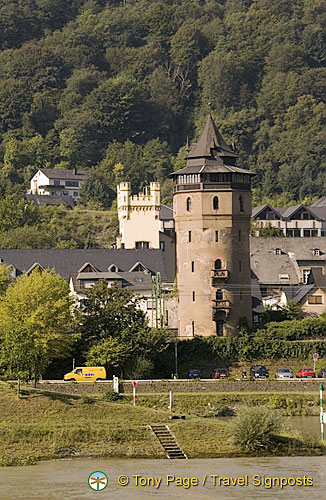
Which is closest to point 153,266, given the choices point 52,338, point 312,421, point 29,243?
point 29,243

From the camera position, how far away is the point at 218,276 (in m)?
90.6

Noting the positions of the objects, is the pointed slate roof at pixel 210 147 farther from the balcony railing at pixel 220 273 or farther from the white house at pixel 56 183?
the white house at pixel 56 183

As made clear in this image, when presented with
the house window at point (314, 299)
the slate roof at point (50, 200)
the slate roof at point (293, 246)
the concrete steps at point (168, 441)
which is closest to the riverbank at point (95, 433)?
the concrete steps at point (168, 441)

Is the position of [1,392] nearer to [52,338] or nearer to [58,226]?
[52,338]

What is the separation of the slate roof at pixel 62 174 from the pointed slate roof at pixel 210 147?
8017 cm

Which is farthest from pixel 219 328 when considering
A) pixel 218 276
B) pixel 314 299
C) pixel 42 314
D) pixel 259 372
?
pixel 42 314

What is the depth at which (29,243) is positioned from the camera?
126312 mm

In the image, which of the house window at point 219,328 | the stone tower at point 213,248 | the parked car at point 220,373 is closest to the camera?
the parked car at point 220,373

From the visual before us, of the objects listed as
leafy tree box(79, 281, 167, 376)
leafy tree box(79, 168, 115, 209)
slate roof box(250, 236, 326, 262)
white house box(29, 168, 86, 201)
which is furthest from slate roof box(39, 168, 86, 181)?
leafy tree box(79, 281, 167, 376)

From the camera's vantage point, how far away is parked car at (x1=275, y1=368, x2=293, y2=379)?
84275 millimetres

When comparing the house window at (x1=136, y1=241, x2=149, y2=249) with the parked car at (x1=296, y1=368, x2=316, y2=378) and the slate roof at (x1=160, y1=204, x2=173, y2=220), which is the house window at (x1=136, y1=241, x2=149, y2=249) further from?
the parked car at (x1=296, y1=368, x2=316, y2=378)

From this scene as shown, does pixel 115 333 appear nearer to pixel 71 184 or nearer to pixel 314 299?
pixel 314 299

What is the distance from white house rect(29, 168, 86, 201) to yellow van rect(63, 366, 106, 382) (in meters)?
90.1

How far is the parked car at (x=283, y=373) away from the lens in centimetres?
8428
